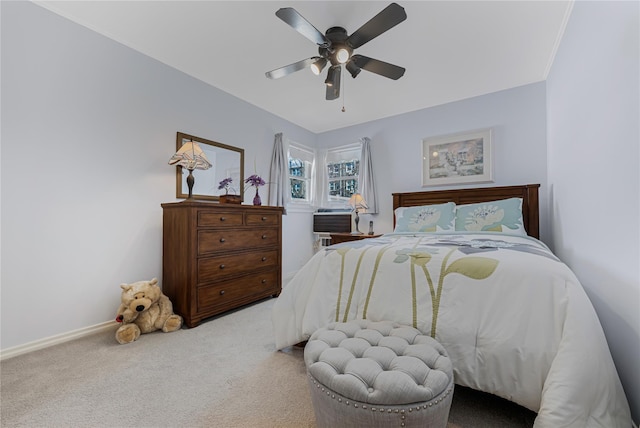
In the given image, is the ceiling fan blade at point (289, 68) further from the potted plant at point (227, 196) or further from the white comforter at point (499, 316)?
the white comforter at point (499, 316)

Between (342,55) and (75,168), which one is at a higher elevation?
(342,55)

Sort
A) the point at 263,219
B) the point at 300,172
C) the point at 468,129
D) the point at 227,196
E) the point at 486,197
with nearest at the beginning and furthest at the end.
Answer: the point at 227,196
the point at 263,219
the point at 486,197
the point at 468,129
the point at 300,172

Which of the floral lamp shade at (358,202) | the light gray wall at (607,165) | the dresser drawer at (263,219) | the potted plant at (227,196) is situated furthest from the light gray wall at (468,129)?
the potted plant at (227,196)

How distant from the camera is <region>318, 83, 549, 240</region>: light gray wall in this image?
121 inches

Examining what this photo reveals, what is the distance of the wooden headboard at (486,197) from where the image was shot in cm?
293

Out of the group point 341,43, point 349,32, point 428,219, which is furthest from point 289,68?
point 428,219

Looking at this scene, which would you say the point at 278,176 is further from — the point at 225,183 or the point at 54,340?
the point at 54,340

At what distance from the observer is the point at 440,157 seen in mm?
3613

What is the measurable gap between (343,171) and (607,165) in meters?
3.40

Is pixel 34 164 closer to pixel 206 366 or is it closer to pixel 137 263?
pixel 137 263

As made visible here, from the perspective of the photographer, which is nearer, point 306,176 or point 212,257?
point 212,257

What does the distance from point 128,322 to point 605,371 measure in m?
2.85

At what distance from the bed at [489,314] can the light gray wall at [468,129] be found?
232cm

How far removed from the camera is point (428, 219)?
2877 millimetres
